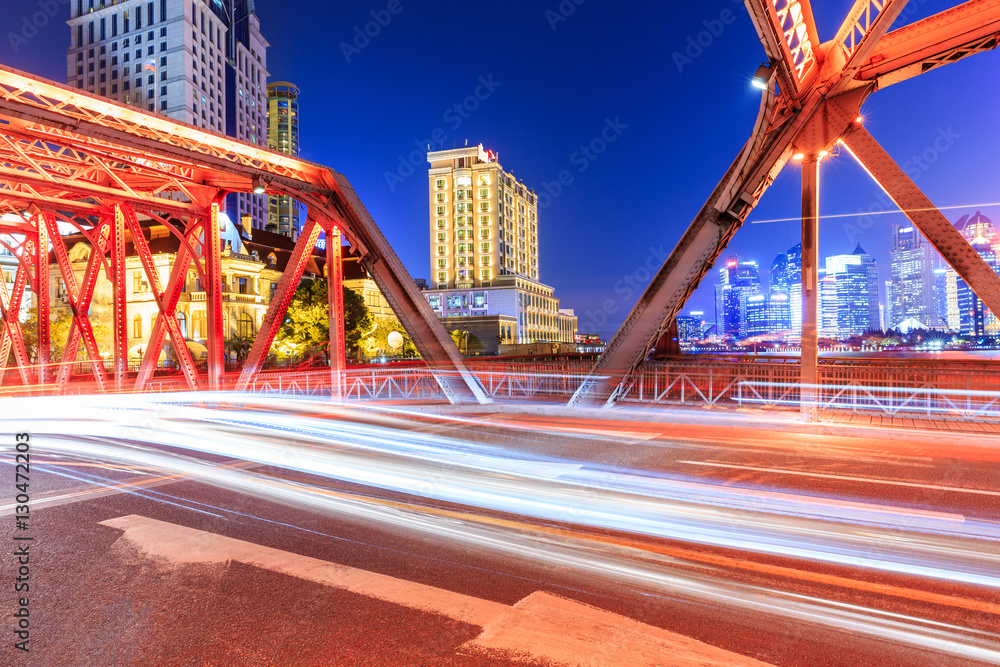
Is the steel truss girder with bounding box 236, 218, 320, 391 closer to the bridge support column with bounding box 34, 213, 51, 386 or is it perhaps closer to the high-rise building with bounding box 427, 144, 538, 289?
the bridge support column with bounding box 34, 213, 51, 386

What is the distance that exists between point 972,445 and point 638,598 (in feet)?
36.7

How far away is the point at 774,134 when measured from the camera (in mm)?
14094

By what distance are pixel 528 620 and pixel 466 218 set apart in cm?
12275

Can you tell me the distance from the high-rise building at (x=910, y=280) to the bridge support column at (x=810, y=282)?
400 ft

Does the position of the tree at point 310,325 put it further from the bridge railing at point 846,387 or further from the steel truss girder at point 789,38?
the steel truss girder at point 789,38

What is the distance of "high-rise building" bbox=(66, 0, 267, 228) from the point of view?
95.9m

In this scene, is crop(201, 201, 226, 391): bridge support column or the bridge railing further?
crop(201, 201, 226, 391): bridge support column

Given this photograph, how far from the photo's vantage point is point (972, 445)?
37.8ft

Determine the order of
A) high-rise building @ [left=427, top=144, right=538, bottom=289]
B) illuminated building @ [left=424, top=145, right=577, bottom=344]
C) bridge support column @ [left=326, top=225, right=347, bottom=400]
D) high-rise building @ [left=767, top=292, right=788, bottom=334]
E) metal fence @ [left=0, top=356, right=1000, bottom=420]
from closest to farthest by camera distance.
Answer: metal fence @ [left=0, top=356, right=1000, bottom=420] → bridge support column @ [left=326, top=225, right=347, bottom=400] → illuminated building @ [left=424, top=145, right=577, bottom=344] → high-rise building @ [left=427, top=144, right=538, bottom=289] → high-rise building @ [left=767, top=292, right=788, bottom=334]

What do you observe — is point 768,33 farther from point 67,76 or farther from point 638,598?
point 67,76

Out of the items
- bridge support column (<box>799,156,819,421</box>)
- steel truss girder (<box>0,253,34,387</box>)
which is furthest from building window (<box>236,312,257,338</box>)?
bridge support column (<box>799,156,819,421</box>)

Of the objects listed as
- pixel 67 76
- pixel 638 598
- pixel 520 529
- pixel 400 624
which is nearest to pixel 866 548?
pixel 638 598

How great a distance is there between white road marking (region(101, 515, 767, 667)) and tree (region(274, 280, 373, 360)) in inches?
1704

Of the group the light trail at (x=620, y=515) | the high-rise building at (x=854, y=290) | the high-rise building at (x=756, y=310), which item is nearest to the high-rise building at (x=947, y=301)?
the high-rise building at (x=854, y=290)
